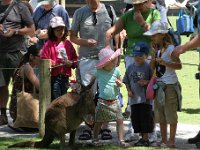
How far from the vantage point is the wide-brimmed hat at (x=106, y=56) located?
9.16 meters

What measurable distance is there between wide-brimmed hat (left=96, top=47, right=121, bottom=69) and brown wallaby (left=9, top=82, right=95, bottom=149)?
0.44 metres

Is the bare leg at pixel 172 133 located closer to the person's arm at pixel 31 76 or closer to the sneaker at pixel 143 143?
the sneaker at pixel 143 143

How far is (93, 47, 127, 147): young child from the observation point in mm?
9164

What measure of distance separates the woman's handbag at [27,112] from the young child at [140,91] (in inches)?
71.5

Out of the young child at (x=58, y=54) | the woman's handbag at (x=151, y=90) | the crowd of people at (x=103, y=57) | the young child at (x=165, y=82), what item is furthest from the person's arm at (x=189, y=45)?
the young child at (x=58, y=54)

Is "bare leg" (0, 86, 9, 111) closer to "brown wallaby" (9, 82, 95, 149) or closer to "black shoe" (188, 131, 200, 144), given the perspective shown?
"brown wallaby" (9, 82, 95, 149)

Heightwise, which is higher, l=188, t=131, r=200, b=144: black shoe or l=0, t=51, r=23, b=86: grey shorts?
l=0, t=51, r=23, b=86: grey shorts

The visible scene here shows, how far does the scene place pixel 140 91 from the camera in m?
9.20

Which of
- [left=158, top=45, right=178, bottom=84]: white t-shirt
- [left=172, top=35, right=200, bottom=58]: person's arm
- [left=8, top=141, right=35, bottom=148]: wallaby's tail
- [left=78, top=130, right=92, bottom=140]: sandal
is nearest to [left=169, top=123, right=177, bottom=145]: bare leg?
[left=158, top=45, right=178, bottom=84]: white t-shirt

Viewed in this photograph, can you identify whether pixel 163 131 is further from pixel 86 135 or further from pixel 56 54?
pixel 56 54

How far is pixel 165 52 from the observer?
9.02 m

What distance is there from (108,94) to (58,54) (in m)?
1.28

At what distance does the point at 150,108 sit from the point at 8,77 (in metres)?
2.93

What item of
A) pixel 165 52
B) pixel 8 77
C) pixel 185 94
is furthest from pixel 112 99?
pixel 185 94
